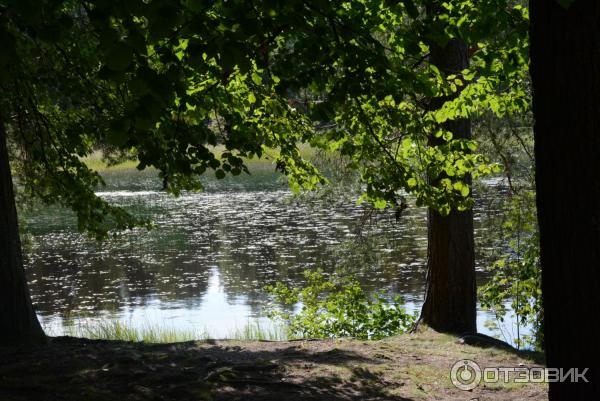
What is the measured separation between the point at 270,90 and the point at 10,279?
2.94 m

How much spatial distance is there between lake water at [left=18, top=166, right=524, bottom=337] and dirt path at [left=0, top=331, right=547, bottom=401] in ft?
9.93

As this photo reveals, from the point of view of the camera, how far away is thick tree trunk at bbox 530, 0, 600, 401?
3.11 m

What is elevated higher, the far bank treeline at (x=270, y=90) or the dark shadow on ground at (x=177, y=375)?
the far bank treeline at (x=270, y=90)

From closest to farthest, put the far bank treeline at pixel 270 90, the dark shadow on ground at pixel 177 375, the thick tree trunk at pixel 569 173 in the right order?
the thick tree trunk at pixel 569 173 → the far bank treeline at pixel 270 90 → the dark shadow on ground at pixel 177 375

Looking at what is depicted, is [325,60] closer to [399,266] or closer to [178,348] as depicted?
[178,348]

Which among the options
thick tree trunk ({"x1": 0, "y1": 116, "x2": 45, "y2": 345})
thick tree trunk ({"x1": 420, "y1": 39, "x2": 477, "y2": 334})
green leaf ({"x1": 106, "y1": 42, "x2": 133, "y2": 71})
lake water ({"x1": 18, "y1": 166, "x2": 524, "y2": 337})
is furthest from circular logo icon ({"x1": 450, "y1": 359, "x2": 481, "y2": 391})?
green leaf ({"x1": 106, "y1": 42, "x2": 133, "y2": 71})

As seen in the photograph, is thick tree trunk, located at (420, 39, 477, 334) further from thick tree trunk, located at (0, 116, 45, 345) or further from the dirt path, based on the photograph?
thick tree trunk, located at (0, 116, 45, 345)

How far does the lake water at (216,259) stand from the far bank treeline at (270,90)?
2.84 m

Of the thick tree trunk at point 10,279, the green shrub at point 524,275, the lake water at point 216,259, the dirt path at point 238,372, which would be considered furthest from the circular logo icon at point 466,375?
the thick tree trunk at point 10,279

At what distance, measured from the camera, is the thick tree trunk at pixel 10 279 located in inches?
249

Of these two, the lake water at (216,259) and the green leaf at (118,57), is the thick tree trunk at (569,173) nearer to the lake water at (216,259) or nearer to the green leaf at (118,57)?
the green leaf at (118,57)

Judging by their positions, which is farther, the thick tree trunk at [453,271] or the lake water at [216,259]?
the lake water at [216,259]

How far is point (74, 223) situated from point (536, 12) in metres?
27.1

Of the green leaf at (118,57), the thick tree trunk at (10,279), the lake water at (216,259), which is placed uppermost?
the green leaf at (118,57)
